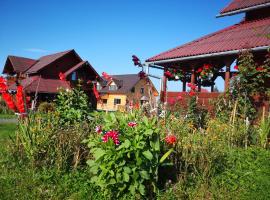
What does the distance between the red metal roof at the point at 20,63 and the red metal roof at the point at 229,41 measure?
27165mm

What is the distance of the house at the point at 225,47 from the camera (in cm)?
994

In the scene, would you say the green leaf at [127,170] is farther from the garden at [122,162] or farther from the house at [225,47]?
the house at [225,47]

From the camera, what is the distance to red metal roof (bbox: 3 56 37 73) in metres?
34.7

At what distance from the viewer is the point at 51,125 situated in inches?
197

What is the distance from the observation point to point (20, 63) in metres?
35.5

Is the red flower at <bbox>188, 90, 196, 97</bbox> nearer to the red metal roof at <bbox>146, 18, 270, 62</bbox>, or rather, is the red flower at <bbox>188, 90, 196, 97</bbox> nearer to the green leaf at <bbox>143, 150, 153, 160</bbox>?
the red metal roof at <bbox>146, 18, 270, 62</bbox>

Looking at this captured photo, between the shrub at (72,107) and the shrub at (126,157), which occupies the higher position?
the shrub at (72,107)

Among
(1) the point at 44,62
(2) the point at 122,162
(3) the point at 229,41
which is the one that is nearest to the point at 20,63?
(1) the point at 44,62

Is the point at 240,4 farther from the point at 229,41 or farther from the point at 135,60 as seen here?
the point at 135,60

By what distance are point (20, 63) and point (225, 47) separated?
104 ft

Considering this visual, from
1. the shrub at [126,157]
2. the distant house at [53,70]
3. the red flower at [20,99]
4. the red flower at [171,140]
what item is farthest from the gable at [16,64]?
the shrub at [126,157]

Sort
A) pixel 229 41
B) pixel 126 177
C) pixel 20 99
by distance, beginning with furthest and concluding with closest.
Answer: pixel 229 41 < pixel 20 99 < pixel 126 177

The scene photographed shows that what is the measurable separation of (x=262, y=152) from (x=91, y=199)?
12.2 feet

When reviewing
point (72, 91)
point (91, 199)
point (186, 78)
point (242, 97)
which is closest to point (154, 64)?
point (186, 78)
